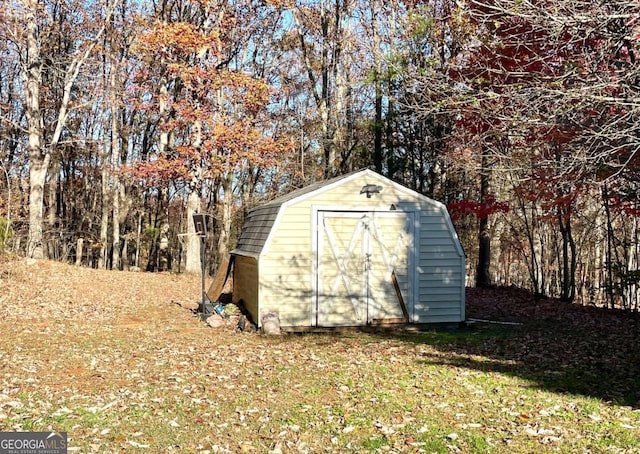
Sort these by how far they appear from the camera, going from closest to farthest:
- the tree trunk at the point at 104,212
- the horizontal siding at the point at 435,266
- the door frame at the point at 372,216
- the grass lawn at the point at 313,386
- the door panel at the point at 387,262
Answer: the grass lawn at the point at 313,386
the door frame at the point at 372,216
the door panel at the point at 387,262
the horizontal siding at the point at 435,266
the tree trunk at the point at 104,212

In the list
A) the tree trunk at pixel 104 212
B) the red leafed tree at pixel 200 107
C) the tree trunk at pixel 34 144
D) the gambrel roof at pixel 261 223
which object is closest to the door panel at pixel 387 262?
the gambrel roof at pixel 261 223

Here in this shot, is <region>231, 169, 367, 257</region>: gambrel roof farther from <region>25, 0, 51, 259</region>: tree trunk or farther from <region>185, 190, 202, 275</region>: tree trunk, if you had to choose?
<region>25, 0, 51, 259</region>: tree trunk

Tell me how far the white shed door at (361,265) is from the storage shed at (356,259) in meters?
0.02

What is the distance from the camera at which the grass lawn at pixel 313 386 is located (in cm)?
453

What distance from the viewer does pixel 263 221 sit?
35.5 ft

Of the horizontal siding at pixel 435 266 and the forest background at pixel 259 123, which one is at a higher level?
the forest background at pixel 259 123

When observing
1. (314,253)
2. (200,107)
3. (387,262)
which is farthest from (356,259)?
(200,107)

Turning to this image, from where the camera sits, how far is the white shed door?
32.9 feet

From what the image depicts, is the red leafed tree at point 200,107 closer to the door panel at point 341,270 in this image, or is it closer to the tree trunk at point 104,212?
the tree trunk at point 104,212

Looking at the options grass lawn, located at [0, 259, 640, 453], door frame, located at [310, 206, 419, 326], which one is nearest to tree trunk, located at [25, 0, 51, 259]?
grass lawn, located at [0, 259, 640, 453]

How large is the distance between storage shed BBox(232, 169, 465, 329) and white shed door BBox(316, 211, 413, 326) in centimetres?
2

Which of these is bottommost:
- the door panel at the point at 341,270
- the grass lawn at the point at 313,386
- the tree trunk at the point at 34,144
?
the grass lawn at the point at 313,386

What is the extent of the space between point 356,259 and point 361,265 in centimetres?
16

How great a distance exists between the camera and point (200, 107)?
17.6 m
